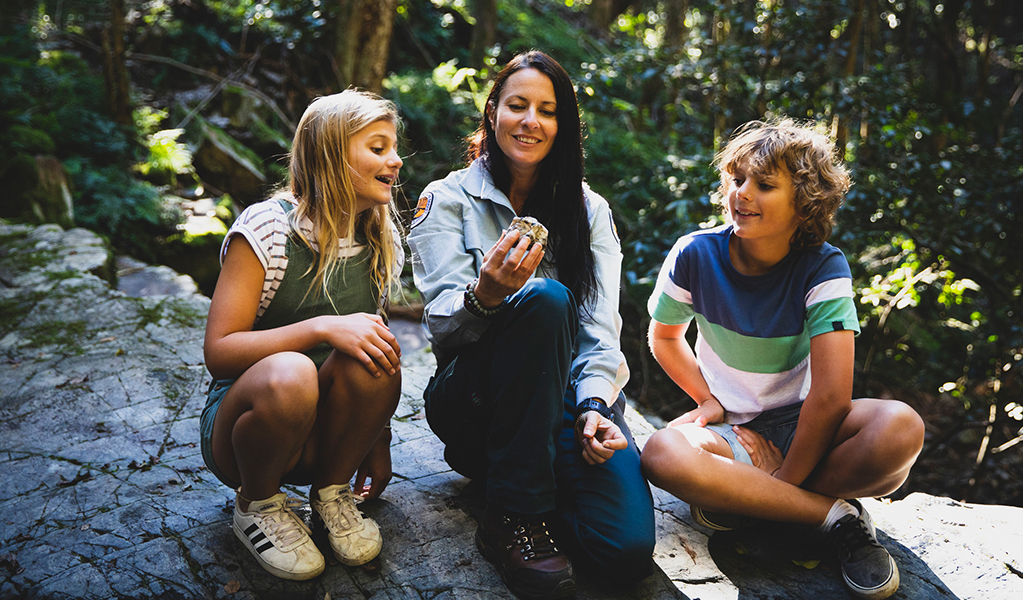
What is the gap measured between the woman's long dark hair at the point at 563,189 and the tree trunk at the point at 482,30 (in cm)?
611

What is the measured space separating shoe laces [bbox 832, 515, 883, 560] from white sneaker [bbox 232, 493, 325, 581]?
1.44 metres

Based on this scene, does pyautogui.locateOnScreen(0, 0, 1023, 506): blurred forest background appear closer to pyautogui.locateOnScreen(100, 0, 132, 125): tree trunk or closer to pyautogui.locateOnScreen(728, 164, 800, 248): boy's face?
pyautogui.locateOnScreen(100, 0, 132, 125): tree trunk

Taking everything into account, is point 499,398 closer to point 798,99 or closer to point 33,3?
point 798,99

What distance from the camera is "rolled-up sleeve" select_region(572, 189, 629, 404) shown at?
6.19 feet

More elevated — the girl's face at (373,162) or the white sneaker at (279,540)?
the girl's face at (373,162)

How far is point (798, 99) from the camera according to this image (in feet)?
13.5

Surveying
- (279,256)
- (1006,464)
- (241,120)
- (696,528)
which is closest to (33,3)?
(241,120)

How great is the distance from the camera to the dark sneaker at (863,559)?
171 cm

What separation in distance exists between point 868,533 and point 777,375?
0.50 m

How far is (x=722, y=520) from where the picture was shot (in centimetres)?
199

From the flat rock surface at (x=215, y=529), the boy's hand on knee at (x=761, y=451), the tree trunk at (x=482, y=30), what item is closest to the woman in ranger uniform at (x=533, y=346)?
the flat rock surface at (x=215, y=529)

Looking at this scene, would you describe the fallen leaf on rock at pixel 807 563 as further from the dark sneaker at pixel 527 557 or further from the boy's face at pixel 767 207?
the boy's face at pixel 767 207

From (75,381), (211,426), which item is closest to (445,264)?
(211,426)

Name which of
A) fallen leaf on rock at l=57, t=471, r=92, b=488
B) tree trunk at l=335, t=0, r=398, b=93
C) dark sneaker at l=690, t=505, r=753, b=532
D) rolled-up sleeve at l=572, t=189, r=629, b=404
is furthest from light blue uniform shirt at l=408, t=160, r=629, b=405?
tree trunk at l=335, t=0, r=398, b=93
